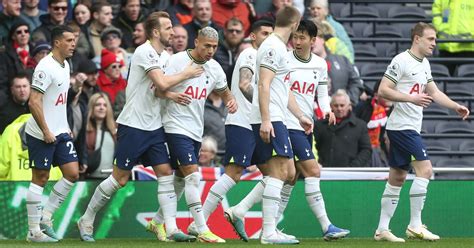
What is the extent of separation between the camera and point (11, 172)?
58.7ft

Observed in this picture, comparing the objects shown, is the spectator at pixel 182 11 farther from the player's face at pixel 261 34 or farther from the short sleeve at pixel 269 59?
the short sleeve at pixel 269 59

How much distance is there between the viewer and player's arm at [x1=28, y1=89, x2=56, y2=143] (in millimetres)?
15688

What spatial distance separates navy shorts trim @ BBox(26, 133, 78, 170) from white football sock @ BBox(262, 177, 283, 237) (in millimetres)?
2386

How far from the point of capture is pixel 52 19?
67.8 ft

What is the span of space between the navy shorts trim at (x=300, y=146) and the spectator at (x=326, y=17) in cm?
594

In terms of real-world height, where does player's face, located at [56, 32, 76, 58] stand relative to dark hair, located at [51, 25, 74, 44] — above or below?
below

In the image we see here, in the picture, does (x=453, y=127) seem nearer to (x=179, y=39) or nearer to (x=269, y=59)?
(x=179, y=39)

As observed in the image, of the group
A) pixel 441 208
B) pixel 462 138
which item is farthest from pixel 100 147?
pixel 462 138

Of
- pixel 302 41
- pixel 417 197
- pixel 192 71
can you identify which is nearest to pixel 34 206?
pixel 192 71

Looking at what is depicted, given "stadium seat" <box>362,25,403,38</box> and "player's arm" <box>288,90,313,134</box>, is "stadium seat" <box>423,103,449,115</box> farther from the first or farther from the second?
"player's arm" <box>288,90,313,134</box>

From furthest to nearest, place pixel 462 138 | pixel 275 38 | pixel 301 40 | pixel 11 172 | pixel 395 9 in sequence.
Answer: pixel 395 9 → pixel 462 138 → pixel 11 172 → pixel 301 40 → pixel 275 38

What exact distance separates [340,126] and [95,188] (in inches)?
148

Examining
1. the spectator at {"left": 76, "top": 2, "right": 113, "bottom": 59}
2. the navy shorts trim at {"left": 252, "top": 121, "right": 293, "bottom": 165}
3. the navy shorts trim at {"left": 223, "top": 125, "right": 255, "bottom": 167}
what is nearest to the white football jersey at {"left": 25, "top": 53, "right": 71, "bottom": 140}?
the navy shorts trim at {"left": 223, "top": 125, "right": 255, "bottom": 167}

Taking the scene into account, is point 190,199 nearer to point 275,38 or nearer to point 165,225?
point 165,225
